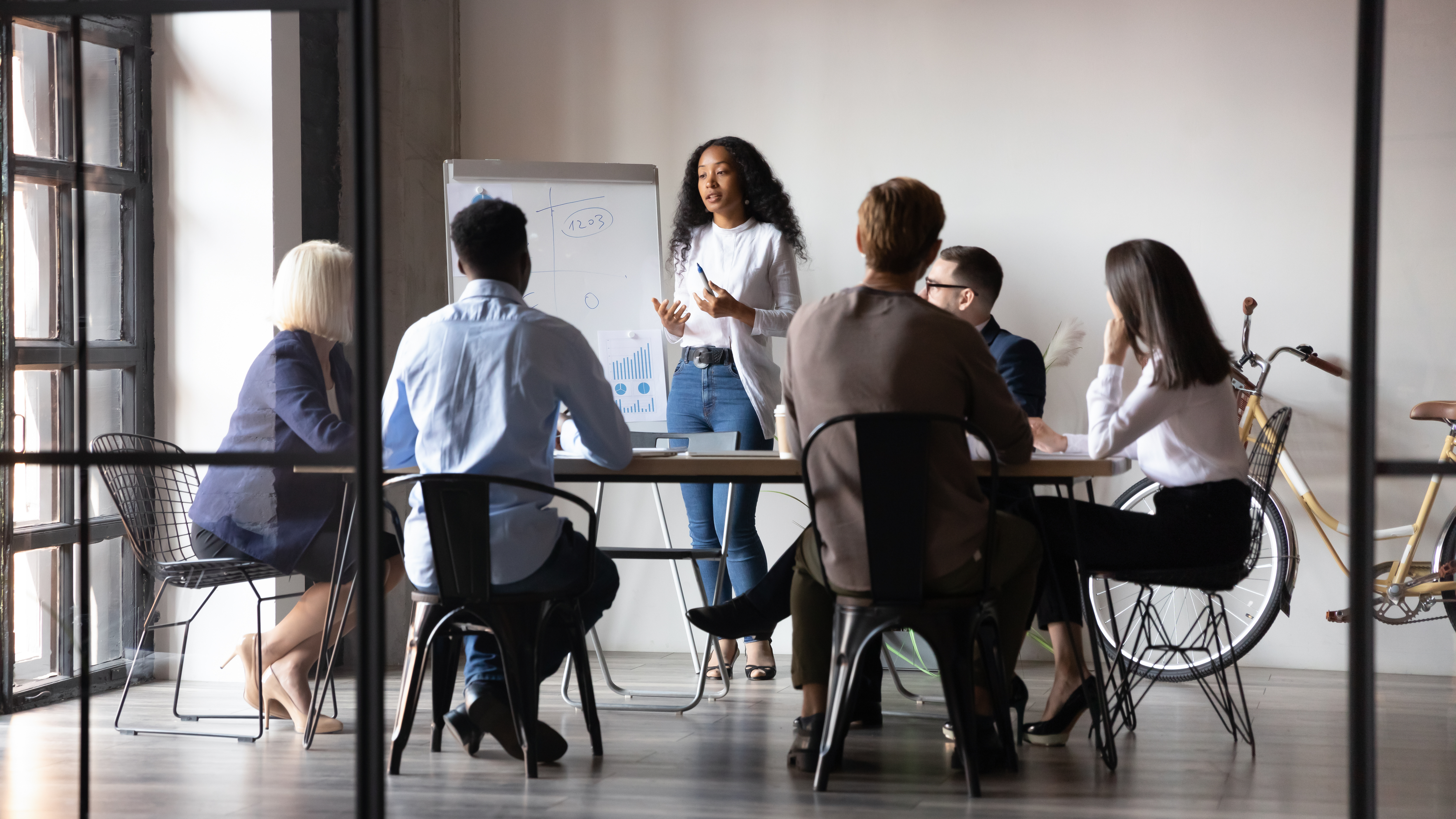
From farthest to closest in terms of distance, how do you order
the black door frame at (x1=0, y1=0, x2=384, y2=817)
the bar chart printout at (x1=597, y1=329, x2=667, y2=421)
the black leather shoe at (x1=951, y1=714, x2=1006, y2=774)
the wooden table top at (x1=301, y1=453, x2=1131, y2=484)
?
the bar chart printout at (x1=597, y1=329, x2=667, y2=421), the black leather shoe at (x1=951, y1=714, x2=1006, y2=774), the wooden table top at (x1=301, y1=453, x2=1131, y2=484), the black door frame at (x1=0, y1=0, x2=384, y2=817)

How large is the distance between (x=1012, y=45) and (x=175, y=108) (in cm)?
273

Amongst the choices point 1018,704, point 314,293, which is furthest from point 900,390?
point 314,293

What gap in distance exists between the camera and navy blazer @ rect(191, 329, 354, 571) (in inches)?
121

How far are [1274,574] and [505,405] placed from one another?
2.75 m

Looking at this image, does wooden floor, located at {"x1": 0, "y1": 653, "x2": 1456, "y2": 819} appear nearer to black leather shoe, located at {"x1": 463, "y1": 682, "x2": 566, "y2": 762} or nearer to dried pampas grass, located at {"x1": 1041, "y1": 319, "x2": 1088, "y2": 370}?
black leather shoe, located at {"x1": 463, "y1": 682, "x2": 566, "y2": 762}

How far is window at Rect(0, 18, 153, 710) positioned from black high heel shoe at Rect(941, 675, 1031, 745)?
2.29 meters

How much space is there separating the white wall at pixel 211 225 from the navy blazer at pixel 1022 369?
219cm

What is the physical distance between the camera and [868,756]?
2.84 meters

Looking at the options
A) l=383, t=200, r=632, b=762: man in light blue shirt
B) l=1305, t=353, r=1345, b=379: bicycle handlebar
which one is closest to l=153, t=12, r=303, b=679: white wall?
l=383, t=200, r=632, b=762: man in light blue shirt

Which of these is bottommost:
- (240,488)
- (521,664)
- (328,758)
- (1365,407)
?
(328,758)

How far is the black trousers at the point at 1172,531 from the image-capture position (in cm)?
277

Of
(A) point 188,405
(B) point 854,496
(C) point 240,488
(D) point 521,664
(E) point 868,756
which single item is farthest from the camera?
(A) point 188,405

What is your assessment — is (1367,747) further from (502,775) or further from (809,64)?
(809,64)

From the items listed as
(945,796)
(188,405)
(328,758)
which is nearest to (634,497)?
(188,405)
